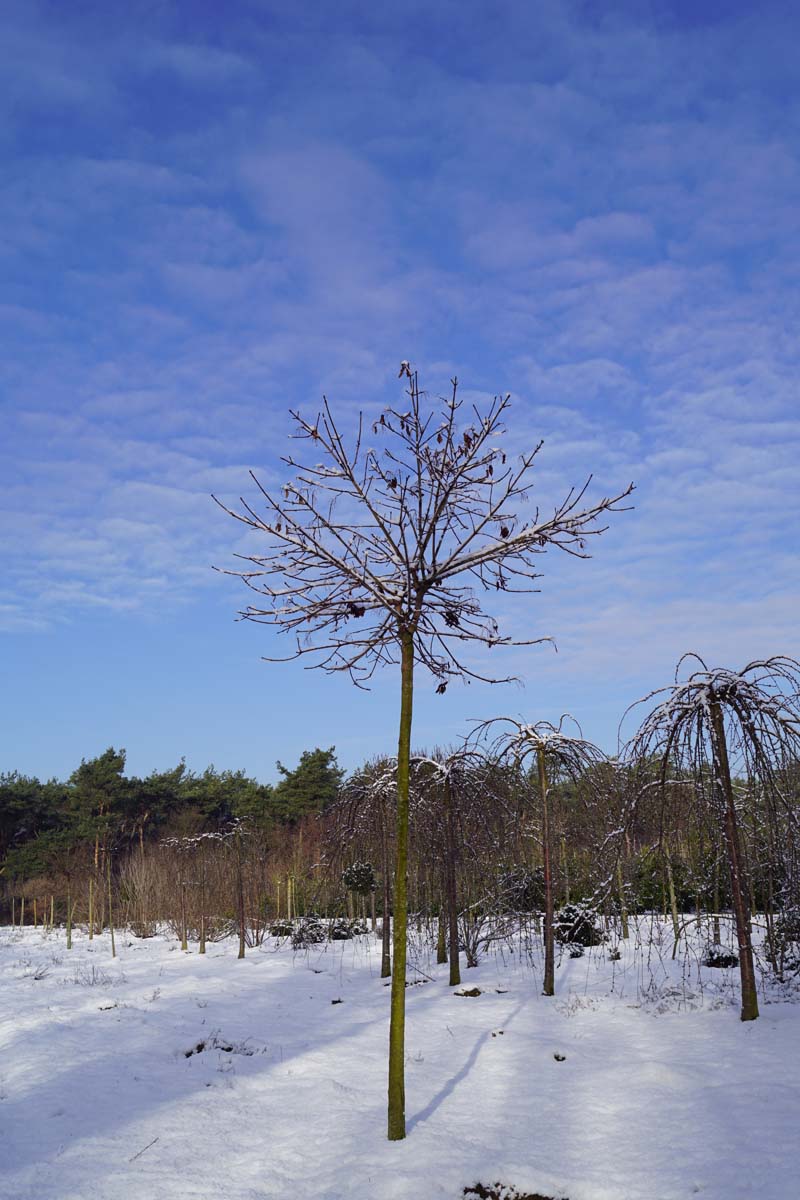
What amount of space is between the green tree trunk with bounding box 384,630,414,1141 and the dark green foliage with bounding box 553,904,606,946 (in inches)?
424

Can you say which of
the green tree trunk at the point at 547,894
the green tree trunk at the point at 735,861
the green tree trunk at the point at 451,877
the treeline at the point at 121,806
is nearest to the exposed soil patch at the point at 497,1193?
the green tree trunk at the point at 735,861

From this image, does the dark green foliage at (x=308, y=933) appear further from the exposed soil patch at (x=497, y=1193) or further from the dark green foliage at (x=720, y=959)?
the exposed soil patch at (x=497, y=1193)

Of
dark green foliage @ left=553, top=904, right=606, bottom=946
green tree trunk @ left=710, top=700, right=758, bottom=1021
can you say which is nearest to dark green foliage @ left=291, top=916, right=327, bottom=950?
dark green foliage @ left=553, top=904, right=606, bottom=946

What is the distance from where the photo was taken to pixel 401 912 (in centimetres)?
573

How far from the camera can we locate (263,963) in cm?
1923

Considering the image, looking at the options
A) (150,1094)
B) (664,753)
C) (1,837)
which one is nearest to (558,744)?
(664,753)

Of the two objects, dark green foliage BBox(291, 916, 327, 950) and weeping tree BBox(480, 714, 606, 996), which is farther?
dark green foliage BBox(291, 916, 327, 950)

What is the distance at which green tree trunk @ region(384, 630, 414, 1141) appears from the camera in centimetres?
565

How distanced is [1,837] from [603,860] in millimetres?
40585

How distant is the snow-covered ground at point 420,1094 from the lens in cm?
562

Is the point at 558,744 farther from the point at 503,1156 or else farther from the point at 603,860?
the point at 503,1156

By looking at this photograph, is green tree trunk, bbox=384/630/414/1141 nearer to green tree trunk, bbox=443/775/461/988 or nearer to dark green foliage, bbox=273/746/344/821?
green tree trunk, bbox=443/775/461/988

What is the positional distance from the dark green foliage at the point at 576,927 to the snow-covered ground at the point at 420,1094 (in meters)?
2.40

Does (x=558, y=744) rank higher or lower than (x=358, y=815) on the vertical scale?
higher
